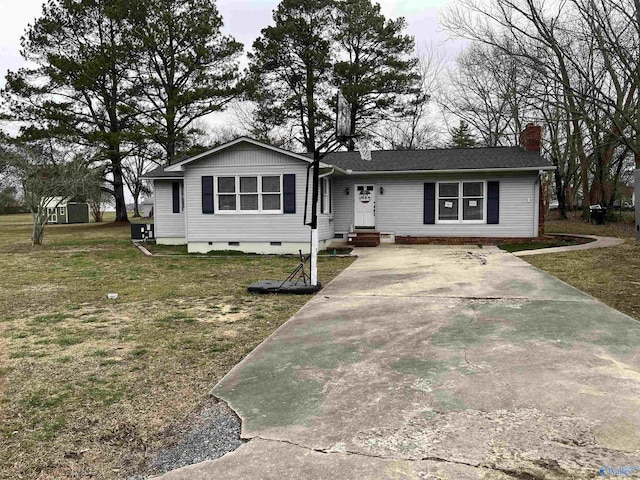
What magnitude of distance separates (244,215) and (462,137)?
24.3 m

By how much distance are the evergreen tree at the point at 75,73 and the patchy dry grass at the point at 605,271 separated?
22.6 m

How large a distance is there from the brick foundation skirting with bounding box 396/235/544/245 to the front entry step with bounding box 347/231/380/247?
0.97 metres

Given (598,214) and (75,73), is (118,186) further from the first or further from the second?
(598,214)

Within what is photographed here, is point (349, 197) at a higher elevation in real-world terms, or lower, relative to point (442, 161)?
lower

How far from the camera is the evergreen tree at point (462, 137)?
3334 centimetres

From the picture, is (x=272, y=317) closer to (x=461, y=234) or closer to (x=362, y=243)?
(x=362, y=243)

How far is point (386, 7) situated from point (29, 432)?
2938cm

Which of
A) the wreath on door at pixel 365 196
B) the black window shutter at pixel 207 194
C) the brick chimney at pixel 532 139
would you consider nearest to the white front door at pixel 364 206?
the wreath on door at pixel 365 196

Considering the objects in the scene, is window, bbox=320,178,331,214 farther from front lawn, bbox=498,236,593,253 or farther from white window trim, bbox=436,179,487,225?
front lawn, bbox=498,236,593,253

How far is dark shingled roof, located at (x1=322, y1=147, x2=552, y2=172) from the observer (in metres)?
15.0

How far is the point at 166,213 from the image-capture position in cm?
1709

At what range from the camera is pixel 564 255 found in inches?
455

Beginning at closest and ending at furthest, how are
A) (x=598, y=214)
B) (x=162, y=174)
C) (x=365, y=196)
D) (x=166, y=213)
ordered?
(x=365, y=196) < (x=162, y=174) < (x=166, y=213) < (x=598, y=214)

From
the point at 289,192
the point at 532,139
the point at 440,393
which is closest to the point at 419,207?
the point at 532,139
